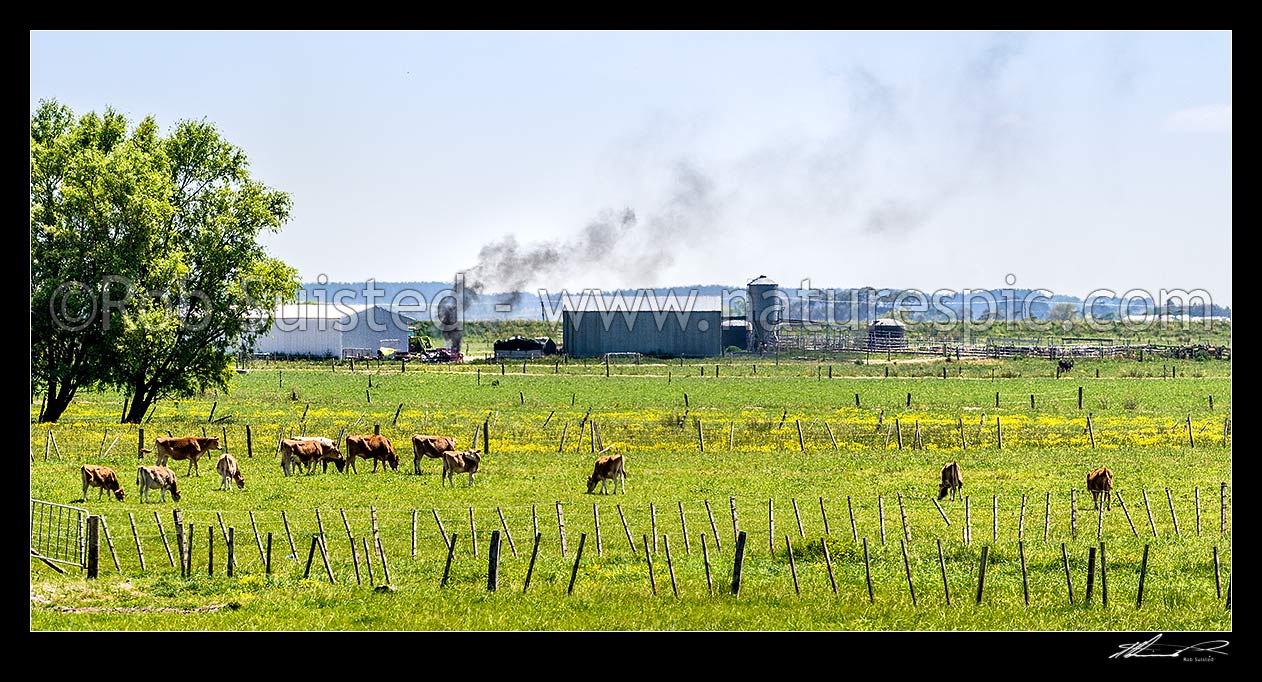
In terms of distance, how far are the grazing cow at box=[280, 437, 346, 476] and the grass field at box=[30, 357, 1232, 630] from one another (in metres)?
0.65

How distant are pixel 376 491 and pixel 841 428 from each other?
60.3ft

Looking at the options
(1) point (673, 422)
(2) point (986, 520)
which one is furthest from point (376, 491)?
(1) point (673, 422)

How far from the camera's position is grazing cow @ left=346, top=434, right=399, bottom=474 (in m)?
33.6

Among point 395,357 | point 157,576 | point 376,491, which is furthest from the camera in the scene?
point 395,357

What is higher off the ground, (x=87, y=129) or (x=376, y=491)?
(x=87, y=129)

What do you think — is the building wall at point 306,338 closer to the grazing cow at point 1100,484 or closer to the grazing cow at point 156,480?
the grazing cow at point 156,480

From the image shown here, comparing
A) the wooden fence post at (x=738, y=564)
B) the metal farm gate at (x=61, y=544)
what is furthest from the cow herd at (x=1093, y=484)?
the metal farm gate at (x=61, y=544)

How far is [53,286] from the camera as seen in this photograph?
47.2 meters

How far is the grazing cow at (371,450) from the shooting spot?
33594mm

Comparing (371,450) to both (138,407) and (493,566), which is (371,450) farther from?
(138,407)

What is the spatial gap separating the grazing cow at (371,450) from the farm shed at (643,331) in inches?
2384

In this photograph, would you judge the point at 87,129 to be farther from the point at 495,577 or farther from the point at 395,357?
the point at 395,357

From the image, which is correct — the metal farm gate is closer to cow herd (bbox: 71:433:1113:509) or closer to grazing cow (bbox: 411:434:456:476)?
cow herd (bbox: 71:433:1113:509)

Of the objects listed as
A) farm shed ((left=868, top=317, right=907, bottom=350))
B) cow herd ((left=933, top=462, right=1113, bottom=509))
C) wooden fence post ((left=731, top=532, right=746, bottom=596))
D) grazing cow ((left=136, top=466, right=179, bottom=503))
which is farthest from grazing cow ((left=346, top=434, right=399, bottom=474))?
farm shed ((left=868, top=317, right=907, bottom=350))
